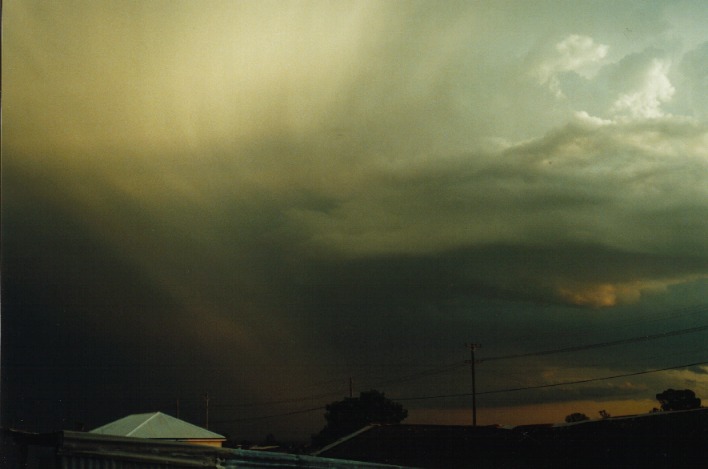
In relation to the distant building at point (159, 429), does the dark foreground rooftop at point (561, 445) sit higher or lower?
lower

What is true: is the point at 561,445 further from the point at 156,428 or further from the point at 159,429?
the point at 156,428

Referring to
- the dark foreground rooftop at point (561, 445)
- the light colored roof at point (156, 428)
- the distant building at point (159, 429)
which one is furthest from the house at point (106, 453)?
the light colored roof at point (156, 428)

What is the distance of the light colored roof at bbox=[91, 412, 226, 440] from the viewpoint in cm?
4175

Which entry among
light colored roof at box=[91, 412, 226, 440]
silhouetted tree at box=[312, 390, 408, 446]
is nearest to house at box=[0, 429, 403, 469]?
light colored roof at box=[91, 412, 226, 440]

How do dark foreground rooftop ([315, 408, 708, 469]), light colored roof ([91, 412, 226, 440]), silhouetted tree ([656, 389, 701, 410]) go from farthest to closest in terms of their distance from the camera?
silhouetted tree ([656, 389, 701, 410])
light colored roof ([91, 412, 226, 440])
dark foreground rooftop ([315, 408, 708, 469])

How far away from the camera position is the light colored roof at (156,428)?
137 feet

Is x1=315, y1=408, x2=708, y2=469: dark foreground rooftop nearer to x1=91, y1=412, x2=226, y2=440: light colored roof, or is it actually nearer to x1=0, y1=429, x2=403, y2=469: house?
x1=91, y1=412, x2=226, y2=440: light colored roof

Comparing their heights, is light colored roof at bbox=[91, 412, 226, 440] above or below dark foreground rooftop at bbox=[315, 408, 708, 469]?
above

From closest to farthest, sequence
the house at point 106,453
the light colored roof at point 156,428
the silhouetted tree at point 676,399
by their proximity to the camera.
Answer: the house at point 106,453
the light colored roof at point 156,428
the silhouetted tree at point 676,399

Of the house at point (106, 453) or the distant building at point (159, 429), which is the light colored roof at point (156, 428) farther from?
the house at point (106, 453)

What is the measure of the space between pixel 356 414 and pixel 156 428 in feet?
132

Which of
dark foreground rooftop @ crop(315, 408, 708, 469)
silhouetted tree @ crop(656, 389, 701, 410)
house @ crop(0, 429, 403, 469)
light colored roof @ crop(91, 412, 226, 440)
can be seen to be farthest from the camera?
silhouetted tree @ crop(656, 389, 701, 410)

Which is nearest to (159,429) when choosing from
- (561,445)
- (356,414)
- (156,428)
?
(156,428)

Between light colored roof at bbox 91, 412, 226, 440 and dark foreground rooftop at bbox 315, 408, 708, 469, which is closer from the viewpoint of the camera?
dark foreground rooftop at bbox 315, 408, 708, 469
